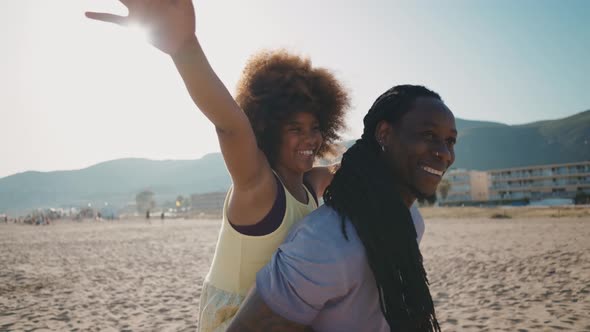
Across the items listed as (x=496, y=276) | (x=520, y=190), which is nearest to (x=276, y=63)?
(x=496, y=276)

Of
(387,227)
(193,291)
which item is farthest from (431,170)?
(193,291)

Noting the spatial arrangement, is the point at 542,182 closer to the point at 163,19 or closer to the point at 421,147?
the point at 421,147

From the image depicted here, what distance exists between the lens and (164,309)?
7.79m

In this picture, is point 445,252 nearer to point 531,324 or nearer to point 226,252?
point 531,324

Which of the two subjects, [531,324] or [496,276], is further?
[496,276]

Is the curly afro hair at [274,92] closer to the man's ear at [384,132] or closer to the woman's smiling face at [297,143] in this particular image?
the woman's smiling face at [297,143]

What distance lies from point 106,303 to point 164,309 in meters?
1.51

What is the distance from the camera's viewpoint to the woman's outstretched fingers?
4.11ft

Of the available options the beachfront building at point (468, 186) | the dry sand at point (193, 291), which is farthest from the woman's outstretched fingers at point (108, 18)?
the beachfront building at point (468, 186)

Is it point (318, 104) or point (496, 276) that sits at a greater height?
point (318, 104)

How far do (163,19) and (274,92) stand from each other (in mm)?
1056

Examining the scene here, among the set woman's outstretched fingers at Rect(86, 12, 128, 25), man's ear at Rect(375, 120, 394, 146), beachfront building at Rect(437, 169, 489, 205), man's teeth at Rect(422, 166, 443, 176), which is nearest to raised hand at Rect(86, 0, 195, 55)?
woman's outstretched fingers at Rect(86, 12, 128, 25)

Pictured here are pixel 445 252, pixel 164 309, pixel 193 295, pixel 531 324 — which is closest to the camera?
pixel 531 324

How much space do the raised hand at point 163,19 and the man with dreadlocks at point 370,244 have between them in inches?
27.1
